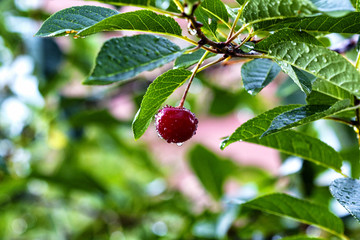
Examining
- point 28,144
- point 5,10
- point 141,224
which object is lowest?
point 141,224

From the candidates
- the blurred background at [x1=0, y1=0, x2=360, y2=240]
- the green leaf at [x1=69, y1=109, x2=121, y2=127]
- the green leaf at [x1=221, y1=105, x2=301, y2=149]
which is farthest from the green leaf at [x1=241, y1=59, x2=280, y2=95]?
the green leaf at [x1=69, y1=109, x2=121, y2=127]

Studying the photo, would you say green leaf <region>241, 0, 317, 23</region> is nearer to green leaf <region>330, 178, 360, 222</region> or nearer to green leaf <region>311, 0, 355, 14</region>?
green leaf <region>311, 0, 355, 14</region>

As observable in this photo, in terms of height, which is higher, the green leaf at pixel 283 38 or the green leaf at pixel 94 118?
the green leaf at pixel 94 118

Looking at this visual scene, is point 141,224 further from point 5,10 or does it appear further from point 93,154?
point 5,10

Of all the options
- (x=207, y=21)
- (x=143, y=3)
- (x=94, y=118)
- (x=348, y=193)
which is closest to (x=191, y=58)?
(x=207, y=21)

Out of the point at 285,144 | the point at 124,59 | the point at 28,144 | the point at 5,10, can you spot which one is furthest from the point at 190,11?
the point at 28,144

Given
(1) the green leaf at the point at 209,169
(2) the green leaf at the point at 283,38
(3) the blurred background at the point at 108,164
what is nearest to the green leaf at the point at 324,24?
(2) the green leaf at the point at 283,38

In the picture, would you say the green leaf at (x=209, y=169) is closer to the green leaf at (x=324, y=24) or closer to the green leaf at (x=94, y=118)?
the green leaf at (x=94, y=118)
